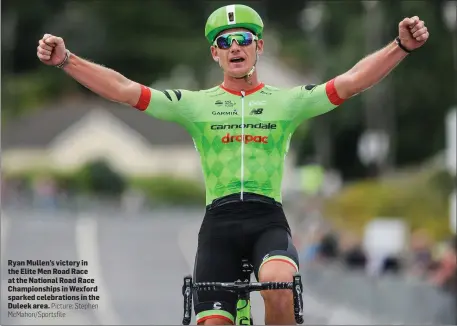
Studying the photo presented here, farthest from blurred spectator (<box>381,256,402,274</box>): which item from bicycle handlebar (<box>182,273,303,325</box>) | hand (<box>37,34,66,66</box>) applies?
hand (<box>37,34,66,66</box>)

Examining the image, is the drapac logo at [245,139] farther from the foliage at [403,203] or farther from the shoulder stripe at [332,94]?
the foliage at [403,203]

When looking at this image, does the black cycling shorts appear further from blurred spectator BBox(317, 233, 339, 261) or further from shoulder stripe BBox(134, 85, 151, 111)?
blurred spectator BBox(317, 233, 339, 261)

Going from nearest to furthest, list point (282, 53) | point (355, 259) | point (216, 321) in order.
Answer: point (216, 321), point (355, 259), point (282, 53)

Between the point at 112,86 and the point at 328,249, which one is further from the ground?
the point at 328,249

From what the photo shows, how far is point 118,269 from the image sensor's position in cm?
3569

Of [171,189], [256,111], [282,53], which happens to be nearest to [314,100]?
[256,111]

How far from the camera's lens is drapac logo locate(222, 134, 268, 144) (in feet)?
27.2

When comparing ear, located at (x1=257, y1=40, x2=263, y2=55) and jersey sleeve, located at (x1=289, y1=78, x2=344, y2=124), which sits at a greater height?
ear, located at (x1=257, y1=40, x2=263, y2=55)

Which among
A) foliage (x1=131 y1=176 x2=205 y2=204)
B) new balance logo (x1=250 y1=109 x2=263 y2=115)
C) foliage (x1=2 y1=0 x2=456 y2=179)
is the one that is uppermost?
foliage (x1=2 y1=0 x2=456 y2=179)

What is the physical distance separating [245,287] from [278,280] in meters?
0.20

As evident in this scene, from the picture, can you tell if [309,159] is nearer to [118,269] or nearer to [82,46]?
[82,46]

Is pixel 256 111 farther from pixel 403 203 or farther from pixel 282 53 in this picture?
pixel 282 53

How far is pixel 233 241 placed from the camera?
8.26 meters

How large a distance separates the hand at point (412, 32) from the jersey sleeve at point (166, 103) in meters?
1.39
